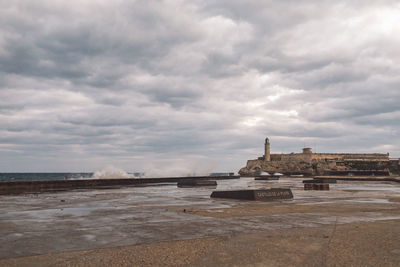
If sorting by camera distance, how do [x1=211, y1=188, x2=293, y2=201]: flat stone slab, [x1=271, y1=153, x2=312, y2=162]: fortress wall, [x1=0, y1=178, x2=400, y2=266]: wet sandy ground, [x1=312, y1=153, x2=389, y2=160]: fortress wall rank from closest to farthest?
[x1=0, y1=178, x2=400, y2=266]: wet sandy ground
[x1=211, y1=188, x2=293, y2=201]: flat stone slab
[x1=271, y1=153, x2=312, y2=162]: fortress wall
[x1=312, y1=153, x2=389, y2=160]: fortress wall

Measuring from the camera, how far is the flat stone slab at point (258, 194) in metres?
14.9

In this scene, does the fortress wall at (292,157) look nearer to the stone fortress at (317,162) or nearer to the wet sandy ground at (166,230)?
the stone fortress at (317,162)

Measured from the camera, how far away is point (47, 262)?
4.80m

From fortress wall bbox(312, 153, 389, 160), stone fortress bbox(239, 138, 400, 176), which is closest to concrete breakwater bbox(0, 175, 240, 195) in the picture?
stone fortress bbox(239, 138, 400, 176)

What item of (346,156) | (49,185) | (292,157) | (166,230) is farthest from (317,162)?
(166,230)

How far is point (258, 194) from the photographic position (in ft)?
48.8

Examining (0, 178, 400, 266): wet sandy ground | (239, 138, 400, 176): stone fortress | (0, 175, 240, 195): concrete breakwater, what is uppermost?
(239, 138, 400, 176): stone fortress

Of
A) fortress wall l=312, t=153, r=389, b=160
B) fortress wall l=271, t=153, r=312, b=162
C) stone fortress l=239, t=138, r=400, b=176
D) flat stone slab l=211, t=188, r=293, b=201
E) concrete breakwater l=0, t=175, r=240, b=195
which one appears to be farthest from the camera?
fortress wall l=312, t=153, r=389, b=160

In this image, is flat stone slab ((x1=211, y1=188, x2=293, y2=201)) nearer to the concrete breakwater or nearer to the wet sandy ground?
the wet sandy ground

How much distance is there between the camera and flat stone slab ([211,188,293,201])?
14.9 m

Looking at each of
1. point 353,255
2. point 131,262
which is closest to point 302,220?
point 353,255

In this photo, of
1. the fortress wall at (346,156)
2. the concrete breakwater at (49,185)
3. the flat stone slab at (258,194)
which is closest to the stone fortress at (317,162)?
the fortress wall at (346,156)

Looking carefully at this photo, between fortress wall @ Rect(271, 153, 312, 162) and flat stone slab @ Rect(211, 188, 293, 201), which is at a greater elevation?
fortress wall @ Rect(271, 153, 312, 162)

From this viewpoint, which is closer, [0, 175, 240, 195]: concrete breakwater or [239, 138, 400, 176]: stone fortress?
[0, 175, 240, 195]: concrete breakwater
